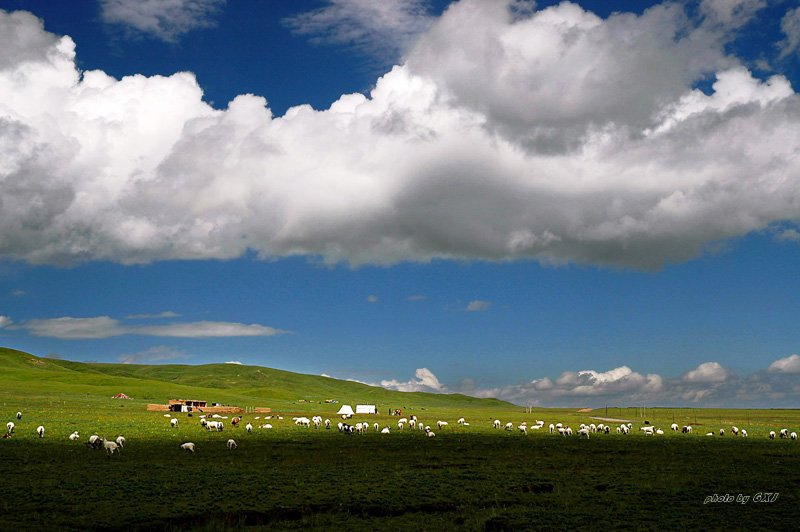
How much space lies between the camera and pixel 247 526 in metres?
22.0

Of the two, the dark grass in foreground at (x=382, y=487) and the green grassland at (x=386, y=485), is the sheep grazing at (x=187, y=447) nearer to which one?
the dark grass in foreground at (x=382, y=487)

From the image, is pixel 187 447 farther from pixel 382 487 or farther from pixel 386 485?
pixel 382 487

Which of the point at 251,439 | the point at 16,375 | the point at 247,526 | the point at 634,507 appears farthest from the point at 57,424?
the point at 16,375

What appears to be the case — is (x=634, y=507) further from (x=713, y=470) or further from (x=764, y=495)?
(x=713, y=470)

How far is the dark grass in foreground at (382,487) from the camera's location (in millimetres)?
22641

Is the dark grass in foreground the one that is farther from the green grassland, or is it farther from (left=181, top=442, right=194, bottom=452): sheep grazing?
(left=181, top=442, right=194, bottom=452): sheep grazing

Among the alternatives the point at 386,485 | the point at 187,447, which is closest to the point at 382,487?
the point at 386,485

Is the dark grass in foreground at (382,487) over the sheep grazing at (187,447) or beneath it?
beneath

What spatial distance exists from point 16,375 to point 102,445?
6201 inches

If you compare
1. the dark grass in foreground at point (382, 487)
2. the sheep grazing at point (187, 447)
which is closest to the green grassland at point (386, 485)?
the dark grass in foreground at point (382, 487)

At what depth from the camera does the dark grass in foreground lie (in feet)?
74.3

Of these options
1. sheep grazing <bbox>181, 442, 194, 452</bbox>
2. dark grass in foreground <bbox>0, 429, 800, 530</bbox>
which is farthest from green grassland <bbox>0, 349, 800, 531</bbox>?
sheep grazing <bbox>181, 442, 194, 452</bbox>

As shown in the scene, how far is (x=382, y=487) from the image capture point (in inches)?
1141

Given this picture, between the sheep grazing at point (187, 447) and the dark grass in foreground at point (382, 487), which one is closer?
the dark grass in foreground at point (382, 487)
